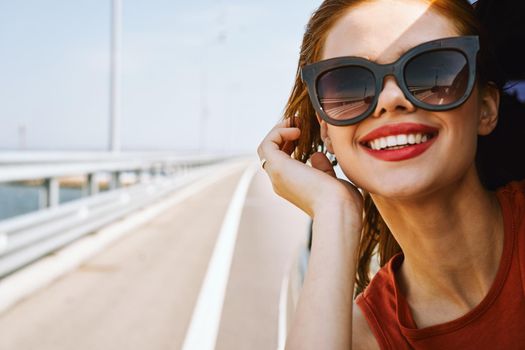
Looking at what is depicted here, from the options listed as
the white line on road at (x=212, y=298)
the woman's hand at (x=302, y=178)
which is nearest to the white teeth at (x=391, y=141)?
the woman's hand at (x=302, y=178)

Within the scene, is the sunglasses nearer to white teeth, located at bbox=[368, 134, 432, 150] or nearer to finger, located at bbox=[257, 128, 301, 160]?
white teeth, located at bbox=[368, 134, 432, 150]

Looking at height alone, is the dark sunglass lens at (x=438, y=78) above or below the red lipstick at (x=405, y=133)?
above

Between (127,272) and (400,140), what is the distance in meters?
5.34

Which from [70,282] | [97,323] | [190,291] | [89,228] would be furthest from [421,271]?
[89,228]

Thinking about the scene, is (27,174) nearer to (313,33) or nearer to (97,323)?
(97,323)

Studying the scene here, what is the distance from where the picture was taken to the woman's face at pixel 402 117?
181cm

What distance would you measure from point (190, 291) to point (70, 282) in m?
1.28

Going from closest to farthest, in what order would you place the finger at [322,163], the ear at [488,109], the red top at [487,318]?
the red top at [487,318], the ear at [488,109], the finger at [322,163]

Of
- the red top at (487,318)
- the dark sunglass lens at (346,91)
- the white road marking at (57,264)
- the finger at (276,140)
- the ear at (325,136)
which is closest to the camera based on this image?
the red top at (487,318)

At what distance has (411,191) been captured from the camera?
5.94 feet

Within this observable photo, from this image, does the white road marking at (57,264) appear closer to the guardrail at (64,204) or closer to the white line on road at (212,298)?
the guardrail at (64,204)

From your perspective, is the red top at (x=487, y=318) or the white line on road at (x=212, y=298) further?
the white line on road at (x=212, y=298)

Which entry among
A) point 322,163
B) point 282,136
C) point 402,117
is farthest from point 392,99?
point 282,136

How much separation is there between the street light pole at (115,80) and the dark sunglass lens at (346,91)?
13.1m
